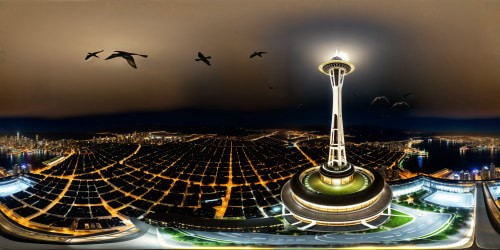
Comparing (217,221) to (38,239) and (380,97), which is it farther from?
(380,97)

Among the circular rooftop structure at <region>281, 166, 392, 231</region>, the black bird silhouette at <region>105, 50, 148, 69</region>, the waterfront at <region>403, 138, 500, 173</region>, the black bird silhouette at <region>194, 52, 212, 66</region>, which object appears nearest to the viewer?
the circular rooftop structure at <region>281, 166, 392, 231</region>

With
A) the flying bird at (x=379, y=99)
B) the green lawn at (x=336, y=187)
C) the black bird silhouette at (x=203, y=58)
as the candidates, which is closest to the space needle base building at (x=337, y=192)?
the green lawn at (x=336, y=187)

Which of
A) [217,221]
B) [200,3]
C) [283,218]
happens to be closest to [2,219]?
[217,221]

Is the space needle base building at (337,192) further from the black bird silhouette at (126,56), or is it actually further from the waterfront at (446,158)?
the black bird silhouette at (126,56)

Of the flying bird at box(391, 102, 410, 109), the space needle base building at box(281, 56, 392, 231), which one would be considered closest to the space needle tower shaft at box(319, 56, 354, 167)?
the space needle base building at box(281, 56, 392, 231)

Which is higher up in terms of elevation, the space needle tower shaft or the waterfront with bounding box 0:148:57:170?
the space needle tower shaft

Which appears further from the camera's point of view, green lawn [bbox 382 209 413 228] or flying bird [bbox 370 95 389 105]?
flying bird [bbox 370 95 389 105]

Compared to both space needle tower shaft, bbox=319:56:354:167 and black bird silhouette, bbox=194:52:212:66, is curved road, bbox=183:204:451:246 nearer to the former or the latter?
space needle tower shaft, bbox=319:56:354:167
